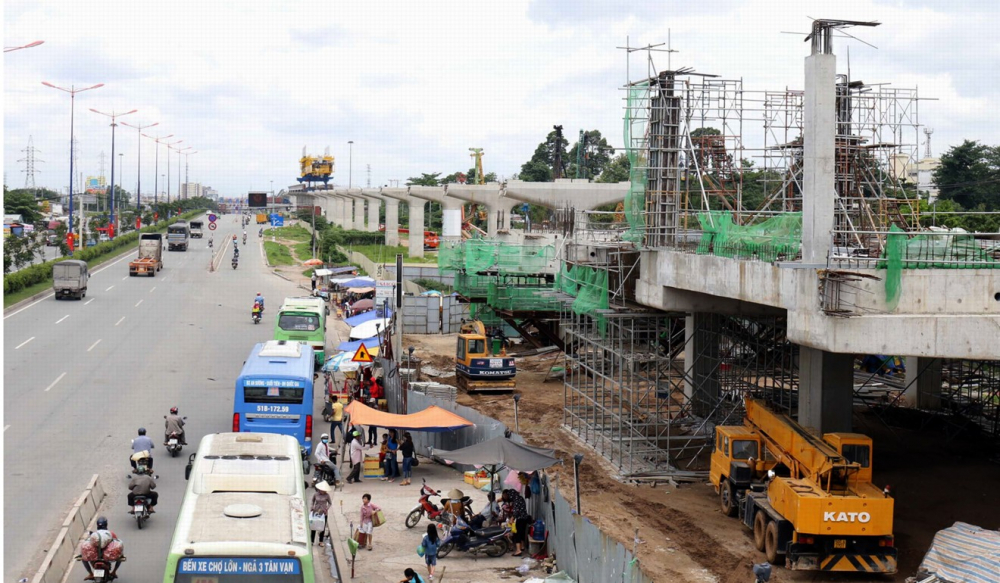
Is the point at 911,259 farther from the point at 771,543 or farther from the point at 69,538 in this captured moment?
the point at 69,538

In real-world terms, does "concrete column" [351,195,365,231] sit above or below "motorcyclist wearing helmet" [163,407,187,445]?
above

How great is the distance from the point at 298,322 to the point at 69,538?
66.0ft

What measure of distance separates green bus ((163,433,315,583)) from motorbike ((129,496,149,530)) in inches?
→ 151

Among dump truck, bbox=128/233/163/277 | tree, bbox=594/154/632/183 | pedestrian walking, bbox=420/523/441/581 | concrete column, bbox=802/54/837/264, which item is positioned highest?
tree, bbox=594/154/632/183

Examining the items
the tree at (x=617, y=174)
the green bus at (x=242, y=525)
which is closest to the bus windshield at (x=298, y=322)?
the green bus at (x=242, y=525)

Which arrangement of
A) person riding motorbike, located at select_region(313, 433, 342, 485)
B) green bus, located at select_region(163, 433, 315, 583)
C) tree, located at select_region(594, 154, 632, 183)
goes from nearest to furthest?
green bus, located at select_region(163, 433, 315, 583) → person riding motorbike, located at select_region(313, 433, 342, 485) → tree, located at select_region(594, 154, 632, 183)

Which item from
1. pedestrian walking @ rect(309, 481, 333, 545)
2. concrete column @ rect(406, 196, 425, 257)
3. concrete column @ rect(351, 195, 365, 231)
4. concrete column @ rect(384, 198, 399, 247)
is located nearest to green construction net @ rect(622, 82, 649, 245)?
pedestrian walking @ rect(309, 481, 333, 545)

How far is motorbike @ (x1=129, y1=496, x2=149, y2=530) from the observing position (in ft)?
59.0

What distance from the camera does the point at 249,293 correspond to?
60031mm

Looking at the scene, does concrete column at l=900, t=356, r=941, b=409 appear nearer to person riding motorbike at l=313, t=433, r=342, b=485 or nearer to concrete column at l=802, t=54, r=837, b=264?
concrete column at l=802, t=54, r=837, b=264

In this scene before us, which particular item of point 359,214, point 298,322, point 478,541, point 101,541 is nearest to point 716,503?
point 478,541

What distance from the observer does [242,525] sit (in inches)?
474

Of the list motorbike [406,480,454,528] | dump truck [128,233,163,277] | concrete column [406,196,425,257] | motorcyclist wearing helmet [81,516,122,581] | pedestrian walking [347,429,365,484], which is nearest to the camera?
motorcyclist wearing helmet [81,516,122,581]

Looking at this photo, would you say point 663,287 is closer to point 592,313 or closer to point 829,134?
point 592,313
